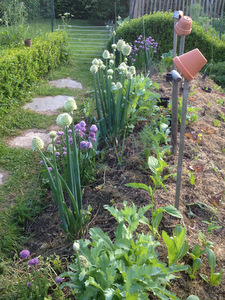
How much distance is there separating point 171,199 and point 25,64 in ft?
13.6

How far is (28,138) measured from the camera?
401 cm

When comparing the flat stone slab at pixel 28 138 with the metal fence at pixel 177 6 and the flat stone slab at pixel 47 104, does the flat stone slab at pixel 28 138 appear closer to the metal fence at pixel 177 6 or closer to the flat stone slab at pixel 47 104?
the flat stone slab at pixel 47 104

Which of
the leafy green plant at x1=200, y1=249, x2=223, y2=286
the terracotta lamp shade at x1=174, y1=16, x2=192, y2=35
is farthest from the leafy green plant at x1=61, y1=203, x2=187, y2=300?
the terracotta lamp shade at x1=174, y1=16, x2=192, y2=35

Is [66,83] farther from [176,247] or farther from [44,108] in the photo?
[176,247]

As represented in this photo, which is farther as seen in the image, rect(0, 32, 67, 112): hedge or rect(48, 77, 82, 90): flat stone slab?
rect(48, 77, 82, 90): flat stone slab

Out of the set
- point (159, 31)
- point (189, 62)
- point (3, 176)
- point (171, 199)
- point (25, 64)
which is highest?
point (189, 62)

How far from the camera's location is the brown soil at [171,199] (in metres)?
1.90

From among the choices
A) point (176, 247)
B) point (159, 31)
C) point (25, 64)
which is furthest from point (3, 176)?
point (159, 31)

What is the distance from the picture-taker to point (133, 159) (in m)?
2.88

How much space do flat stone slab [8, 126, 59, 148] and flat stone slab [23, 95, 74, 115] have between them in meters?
Answer: 0.67

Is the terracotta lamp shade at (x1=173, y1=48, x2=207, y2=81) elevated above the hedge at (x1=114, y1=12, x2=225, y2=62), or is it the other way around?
the terracotta lamp shade at (x1=173, y1=48, x2=207, y2=81)

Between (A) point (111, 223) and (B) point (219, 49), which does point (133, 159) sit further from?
(B) point (219, 49)

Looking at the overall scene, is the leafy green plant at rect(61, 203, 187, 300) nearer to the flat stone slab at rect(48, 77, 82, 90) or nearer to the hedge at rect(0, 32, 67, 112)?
the hedge at rect(0, 32, 67, 112)

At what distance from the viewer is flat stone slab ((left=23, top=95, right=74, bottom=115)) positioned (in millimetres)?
4891
